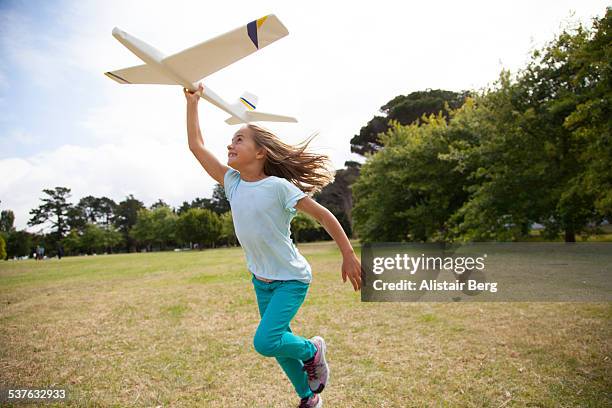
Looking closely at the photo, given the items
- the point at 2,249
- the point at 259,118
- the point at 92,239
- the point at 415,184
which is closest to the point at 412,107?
the point at 415,184

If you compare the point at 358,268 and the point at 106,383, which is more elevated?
the point at 358,268

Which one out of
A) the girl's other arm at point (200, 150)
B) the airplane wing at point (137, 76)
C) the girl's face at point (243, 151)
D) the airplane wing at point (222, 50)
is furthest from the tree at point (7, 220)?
the girl's face at point (243, 151)

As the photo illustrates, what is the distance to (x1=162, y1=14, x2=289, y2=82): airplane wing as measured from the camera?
3502mm

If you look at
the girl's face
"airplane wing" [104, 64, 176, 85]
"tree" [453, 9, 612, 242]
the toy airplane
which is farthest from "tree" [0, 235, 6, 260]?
the girl's face

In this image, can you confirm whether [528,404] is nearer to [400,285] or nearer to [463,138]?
[400,285]

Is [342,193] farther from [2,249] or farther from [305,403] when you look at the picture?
[305,403]

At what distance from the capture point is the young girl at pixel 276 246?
284cm

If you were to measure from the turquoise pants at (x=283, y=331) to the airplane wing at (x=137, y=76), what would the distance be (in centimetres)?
273

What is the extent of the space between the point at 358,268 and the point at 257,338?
0.86 m

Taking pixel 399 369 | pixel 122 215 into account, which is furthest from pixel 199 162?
pixel 122 215

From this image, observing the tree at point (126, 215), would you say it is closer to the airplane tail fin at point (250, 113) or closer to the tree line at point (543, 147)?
the tree line at point (543, 147)

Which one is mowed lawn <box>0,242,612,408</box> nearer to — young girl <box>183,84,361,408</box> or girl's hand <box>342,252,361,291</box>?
young girl <box>183,84,361,408</box>

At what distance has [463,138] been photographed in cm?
2059

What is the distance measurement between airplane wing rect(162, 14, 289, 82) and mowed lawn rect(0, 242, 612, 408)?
2.96m
